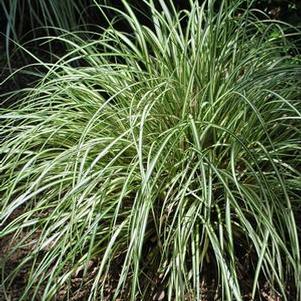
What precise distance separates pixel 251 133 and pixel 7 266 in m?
1.10

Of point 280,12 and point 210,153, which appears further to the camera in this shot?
point 280,12

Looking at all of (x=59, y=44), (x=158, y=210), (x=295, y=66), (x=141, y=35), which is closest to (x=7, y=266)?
(x=158, y=210)

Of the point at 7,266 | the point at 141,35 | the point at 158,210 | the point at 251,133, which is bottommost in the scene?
the point at 7,266

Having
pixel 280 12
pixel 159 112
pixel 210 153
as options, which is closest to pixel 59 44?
pixel 280 12

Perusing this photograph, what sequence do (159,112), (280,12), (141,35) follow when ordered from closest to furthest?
(159,112) < (141,35) < (280,12)

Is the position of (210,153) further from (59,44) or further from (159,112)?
(59,44)

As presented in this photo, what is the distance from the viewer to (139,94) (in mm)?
2799

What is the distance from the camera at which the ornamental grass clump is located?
7.52 feet

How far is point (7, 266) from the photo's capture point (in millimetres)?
2783

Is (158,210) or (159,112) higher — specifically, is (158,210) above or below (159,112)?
below

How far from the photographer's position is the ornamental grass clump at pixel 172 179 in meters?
2.29

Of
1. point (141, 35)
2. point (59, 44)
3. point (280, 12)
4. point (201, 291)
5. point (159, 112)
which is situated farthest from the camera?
point (59, 44)

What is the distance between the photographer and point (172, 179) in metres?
2.46

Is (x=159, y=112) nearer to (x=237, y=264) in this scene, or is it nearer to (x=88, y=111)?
(x=88, y=111)
